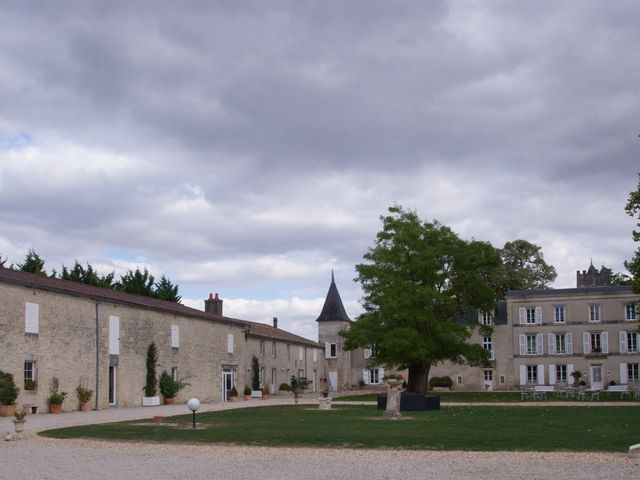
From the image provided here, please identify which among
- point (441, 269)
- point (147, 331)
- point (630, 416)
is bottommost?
point (630, 416)

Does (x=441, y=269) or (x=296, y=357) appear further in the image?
(x=296, y=357)

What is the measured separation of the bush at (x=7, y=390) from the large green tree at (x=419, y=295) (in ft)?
54.4

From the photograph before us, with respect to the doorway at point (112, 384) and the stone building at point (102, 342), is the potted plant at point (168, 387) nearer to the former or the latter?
the stone building at point (102, 342)

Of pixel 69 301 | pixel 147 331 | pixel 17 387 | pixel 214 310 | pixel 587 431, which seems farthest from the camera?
pixel 214 310

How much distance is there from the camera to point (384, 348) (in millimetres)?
37062

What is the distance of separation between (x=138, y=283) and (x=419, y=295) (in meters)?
25.4

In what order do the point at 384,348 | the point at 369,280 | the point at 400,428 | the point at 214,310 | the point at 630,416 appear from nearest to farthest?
the point at 400,428
the point at 630,416
the point at 384,348
the point at 369,280
the point at 214,310

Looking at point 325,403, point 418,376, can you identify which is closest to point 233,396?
point 418,376

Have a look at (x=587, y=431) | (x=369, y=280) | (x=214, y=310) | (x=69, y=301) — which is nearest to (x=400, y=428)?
(x=587, y=431)

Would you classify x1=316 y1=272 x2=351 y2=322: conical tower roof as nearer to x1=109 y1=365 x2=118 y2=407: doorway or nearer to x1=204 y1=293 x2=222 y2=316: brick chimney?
x1=204 y1=293 x2=222 y2=316: brick chimney

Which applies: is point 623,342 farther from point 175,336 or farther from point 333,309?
point 175,336

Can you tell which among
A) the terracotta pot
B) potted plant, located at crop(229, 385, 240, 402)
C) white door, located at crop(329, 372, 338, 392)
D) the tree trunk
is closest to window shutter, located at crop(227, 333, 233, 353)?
potted plant, located at crop(229, 385, 240, 402)

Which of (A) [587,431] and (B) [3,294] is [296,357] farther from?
(A) [587,431]

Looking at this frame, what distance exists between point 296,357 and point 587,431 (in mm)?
38149
